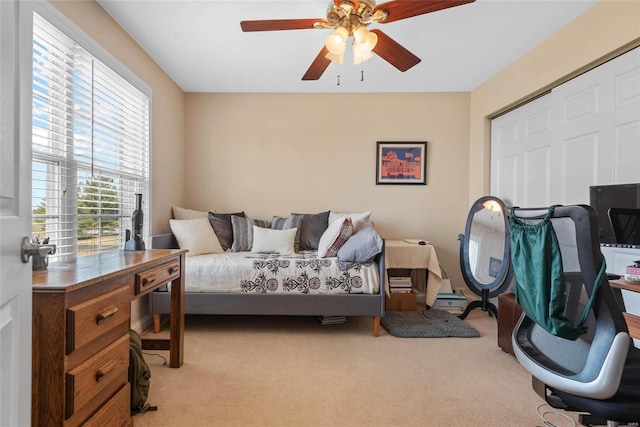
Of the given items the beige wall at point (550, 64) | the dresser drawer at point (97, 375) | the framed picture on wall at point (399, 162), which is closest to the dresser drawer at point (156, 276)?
the dresser drawer at point (97, 375)

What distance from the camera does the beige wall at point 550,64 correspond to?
81.5 inches

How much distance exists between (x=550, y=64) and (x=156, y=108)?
11.7 ft

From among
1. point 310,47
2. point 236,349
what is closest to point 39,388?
point 236,349

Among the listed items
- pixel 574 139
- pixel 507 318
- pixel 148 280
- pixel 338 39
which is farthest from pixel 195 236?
pixel 574 139

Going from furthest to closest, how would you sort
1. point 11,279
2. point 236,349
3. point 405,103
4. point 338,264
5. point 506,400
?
1. point 405,103
2. point 338,264
3. point 236,349
4. point 506,400
5. point 11,279

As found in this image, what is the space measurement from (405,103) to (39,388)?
12.9 feet

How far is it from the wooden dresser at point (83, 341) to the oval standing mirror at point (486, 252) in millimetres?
2926

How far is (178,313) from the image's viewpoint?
2154 millimetres

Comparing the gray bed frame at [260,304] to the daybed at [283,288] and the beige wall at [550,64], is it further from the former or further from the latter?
the beige wall at [550,64]

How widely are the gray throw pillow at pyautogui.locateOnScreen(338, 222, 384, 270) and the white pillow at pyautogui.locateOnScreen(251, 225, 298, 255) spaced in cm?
72

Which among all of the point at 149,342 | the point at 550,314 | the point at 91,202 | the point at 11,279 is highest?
the point at 91,202

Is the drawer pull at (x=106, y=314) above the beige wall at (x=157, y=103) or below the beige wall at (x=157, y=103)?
below

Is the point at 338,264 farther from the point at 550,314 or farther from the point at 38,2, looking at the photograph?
the point at 38,2

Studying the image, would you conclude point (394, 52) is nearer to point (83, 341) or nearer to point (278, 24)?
point (278, 24)
